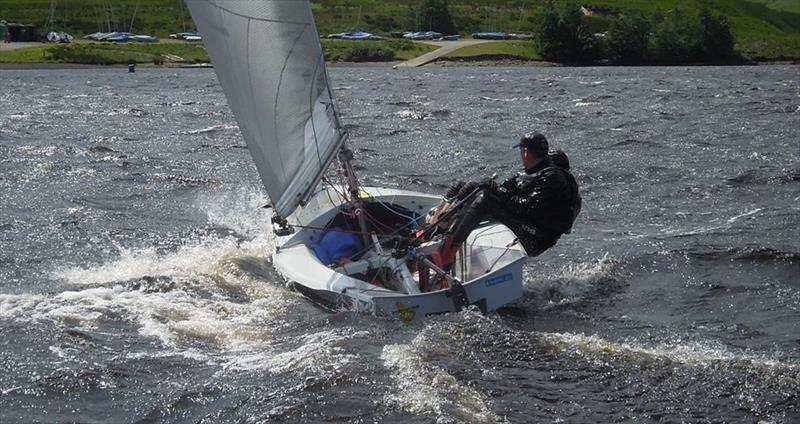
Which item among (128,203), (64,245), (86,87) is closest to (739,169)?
(128,203)

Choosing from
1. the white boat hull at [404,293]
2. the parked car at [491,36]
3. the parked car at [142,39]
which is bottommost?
the parked car at [491,36]

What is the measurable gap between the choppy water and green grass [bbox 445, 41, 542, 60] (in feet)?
232

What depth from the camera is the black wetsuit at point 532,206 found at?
12242 millimetres

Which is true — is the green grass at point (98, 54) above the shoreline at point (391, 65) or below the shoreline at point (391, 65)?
above

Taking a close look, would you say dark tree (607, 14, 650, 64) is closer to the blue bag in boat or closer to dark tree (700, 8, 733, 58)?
dark tree (700, 8, 733, 58)

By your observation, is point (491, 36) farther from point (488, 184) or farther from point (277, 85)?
point (277, 85)

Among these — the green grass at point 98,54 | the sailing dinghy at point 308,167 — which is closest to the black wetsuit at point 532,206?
the sailing dinghy at point 308,167

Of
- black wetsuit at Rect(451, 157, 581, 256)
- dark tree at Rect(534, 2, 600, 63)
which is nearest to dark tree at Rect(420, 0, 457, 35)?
dark tree at Rect(534, 2, 600, 63)

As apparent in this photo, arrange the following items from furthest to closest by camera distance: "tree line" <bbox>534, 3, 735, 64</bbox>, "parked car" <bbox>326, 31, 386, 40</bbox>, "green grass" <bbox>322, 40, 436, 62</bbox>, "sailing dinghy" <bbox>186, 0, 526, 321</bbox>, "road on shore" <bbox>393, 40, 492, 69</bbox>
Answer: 1. "parked car" <bbox>326, 31, 386, 40</bbox>
2. "tree line" <bbox>534, 3, 735, 64</bbox>
3. "green grass" <bbox>322, 40, 436, 62</bbox>
4. "road on shore" <bbox>393, 40, 492, 69</bbox>
5. "sailing dinghy" <bbox>186, 0, 526, 321</bbox>

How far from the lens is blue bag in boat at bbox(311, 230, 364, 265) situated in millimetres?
13266

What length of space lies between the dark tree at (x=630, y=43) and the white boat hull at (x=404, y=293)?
310 ft

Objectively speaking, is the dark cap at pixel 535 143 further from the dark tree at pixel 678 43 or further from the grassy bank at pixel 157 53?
the dark tree at pixel 678 43

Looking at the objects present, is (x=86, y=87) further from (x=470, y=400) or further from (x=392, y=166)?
(x=470, y=400)

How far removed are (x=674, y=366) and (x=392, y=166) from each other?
14785 mm
